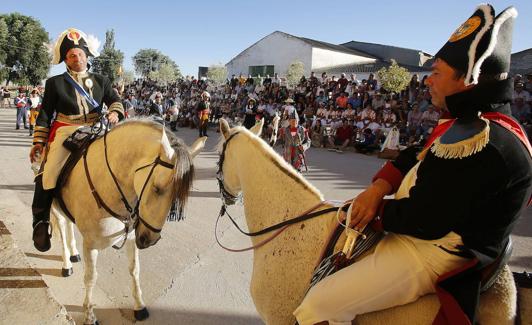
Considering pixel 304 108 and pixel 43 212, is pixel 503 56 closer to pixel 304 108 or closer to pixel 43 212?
pixel 43 212

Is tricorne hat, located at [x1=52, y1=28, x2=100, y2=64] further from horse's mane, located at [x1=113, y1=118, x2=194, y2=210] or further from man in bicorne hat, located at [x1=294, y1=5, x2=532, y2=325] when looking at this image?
man in bicorne hat, located at [x1=294, y1=5, x2=532, y2=325]

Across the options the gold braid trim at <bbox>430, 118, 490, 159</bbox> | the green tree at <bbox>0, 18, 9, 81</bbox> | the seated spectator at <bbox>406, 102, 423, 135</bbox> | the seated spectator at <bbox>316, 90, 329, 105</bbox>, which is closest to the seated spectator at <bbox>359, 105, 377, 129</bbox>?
the seated spectator at <bbox>406, 102, 423, 135</bbox>

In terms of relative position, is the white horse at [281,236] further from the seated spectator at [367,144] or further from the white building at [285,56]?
the white building at [285,56]

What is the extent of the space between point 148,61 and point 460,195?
270 ft

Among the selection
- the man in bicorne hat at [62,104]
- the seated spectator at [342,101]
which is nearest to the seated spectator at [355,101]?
the seated spectator at [342,101]

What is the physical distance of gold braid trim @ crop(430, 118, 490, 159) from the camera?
4.08 ft

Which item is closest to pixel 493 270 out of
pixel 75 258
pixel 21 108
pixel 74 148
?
pixel 74 148

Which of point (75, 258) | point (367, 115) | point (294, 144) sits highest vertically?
point (367, 115)

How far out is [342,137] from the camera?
1492 cm

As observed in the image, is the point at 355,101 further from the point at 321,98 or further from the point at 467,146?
the point at 467,146

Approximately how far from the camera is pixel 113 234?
3.26 m

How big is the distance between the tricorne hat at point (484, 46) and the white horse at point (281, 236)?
2.95 ft

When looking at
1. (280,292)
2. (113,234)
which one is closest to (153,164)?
(113,234)

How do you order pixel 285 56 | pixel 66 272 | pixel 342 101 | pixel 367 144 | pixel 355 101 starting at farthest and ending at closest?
1. pixel 285 56
2. pixel 342 101
3. pixel 355 101
4. pixel 367 144
5. pixel 66 272
